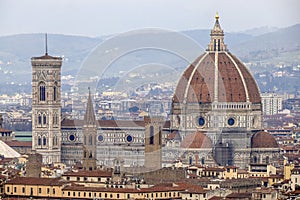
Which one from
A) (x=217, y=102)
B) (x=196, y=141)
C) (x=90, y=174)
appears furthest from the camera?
(x=217, y=102)

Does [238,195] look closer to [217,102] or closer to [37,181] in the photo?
[37,181]

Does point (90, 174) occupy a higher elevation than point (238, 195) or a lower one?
higher

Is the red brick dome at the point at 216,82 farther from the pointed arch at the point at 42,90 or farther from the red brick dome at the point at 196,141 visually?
the pointed arch at the point at 42,90

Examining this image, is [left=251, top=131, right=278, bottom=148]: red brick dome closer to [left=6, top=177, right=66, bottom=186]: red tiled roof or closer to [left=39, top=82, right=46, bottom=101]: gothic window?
[left=39, top=82, right=46, bottom=101]: gothic window

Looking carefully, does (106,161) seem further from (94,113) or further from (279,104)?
(279,104)

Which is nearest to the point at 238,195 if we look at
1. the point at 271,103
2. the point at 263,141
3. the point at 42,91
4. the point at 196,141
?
the point at 196,141
